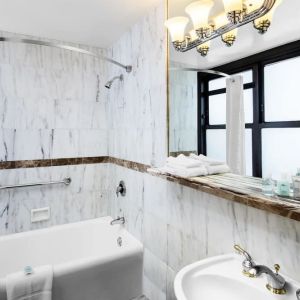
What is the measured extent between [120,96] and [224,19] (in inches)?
56.0

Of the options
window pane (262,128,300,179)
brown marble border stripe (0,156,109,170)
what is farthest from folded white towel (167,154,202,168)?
brown marble border stripe (0,156,109,170)

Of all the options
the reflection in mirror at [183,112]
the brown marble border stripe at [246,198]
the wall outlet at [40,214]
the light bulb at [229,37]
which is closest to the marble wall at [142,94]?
the reflection in mirror at [183,112]

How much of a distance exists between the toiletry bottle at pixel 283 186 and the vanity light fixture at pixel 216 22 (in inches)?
26.8

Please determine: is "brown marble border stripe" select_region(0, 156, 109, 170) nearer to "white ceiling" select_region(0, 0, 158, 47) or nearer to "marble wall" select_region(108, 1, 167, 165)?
"marble wall" select_region(108, 1, 167, 165)

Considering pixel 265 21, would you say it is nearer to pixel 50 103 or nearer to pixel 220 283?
pixel 220 283

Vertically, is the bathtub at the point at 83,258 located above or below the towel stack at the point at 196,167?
below

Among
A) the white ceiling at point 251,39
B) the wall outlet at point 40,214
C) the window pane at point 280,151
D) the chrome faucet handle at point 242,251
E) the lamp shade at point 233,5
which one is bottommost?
the wall outlet at point 40,214

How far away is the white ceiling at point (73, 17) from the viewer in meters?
1.93

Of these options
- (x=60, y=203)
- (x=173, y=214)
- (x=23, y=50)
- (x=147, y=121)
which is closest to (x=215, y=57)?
(x=147, y=121)

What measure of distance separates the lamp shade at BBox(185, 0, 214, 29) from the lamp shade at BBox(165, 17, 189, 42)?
3.8 inches

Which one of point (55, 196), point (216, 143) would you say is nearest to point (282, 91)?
point (216, 143)

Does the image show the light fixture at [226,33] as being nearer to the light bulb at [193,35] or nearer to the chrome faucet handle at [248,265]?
the light bulb at [193,35]

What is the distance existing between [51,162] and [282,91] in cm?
228

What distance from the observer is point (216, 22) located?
4.79 feet
